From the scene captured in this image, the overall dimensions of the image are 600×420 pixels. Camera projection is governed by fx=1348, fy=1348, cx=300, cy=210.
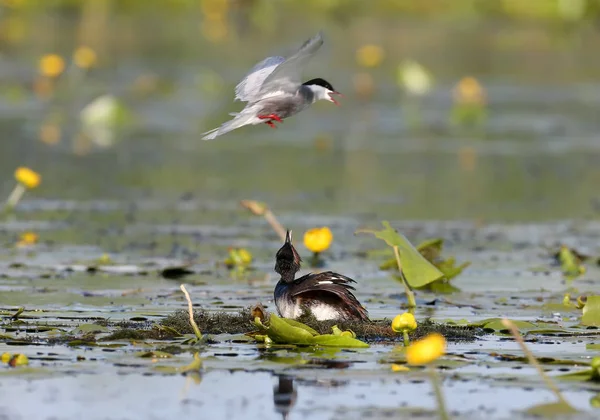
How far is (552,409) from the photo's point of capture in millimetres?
6043

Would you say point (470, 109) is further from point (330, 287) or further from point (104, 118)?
point (330, 287)

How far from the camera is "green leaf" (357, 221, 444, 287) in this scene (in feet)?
28.5

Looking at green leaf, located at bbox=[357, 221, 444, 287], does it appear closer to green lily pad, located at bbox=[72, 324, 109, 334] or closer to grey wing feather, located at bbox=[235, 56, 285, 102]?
grey wing feather, located at bbox=[235, 56, 285, 102]

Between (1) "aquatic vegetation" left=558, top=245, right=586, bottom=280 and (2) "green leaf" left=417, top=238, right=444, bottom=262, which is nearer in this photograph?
(2) "green leaf" left=417, top=238, right=444, bottom=262

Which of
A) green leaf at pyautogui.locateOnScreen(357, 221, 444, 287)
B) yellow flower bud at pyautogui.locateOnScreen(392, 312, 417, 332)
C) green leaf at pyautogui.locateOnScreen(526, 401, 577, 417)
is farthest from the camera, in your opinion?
green leaf at pyautogui.locateOnScreen(357, 221, 444, 287)

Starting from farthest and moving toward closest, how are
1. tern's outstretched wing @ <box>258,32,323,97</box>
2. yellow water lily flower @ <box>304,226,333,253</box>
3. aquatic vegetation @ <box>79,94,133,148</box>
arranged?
aquatic vegetation @ <box>79,94,133,148</box>
yellow water lily flower @ <box>304,226,333,253</box>
tern's outstretched wing @ <box>258,32,323,97</box>

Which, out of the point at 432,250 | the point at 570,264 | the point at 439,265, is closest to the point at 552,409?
the point at 439,265

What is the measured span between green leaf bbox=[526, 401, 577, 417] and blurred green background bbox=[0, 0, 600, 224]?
759 cm

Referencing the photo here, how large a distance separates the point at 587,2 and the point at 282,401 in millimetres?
33840

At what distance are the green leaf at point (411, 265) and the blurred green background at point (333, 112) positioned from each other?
4.70m

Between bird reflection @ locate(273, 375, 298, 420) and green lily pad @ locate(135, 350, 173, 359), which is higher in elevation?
green lily pad @ locate(135, 350, 173, 359)

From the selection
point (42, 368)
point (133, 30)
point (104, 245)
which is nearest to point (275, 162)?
point (104, 245)

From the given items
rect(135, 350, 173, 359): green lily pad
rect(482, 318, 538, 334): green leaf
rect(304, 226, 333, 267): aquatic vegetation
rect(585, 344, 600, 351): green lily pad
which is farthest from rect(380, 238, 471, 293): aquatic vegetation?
rect(135, 350, 173, 359): green lily pad

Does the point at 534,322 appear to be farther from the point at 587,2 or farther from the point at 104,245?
the point at 587,2
